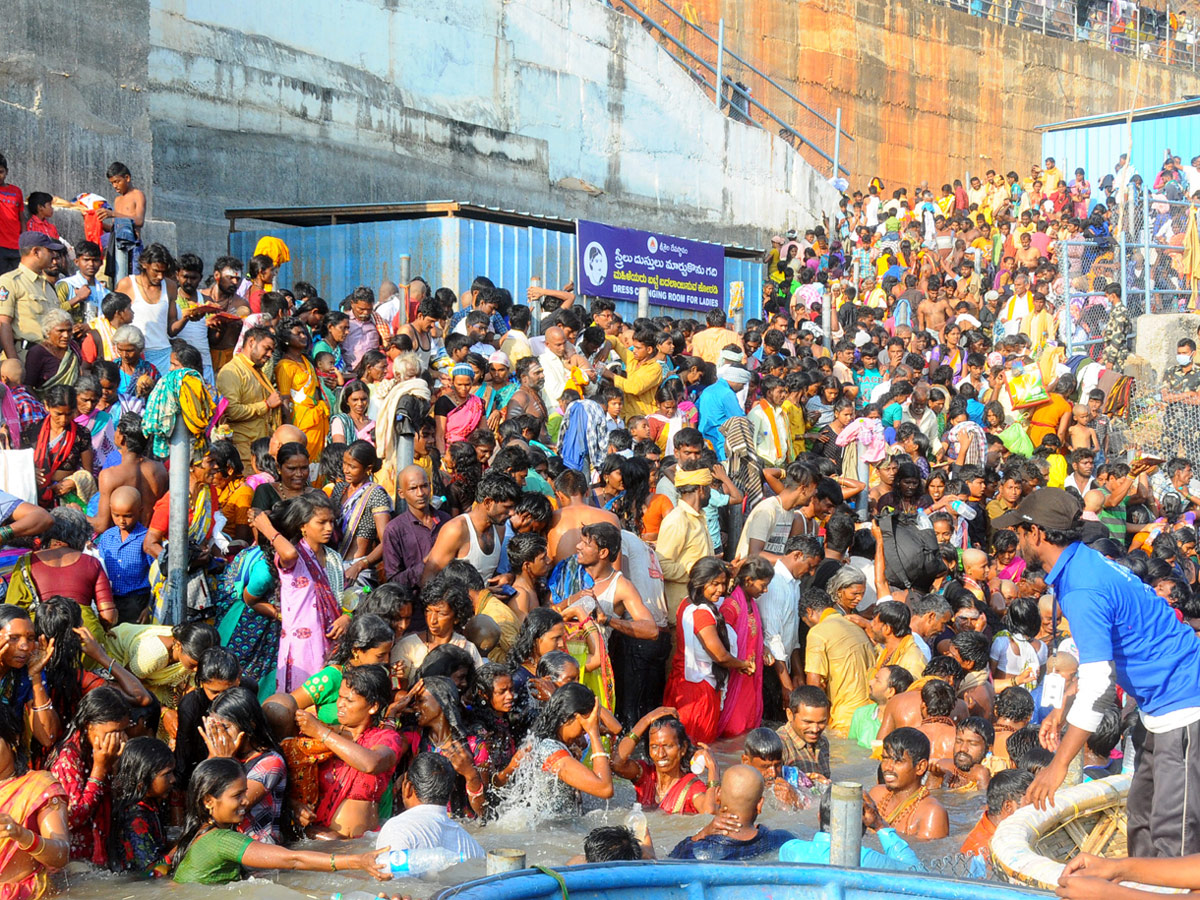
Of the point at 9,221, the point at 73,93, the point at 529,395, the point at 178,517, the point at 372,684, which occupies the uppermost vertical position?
the point at 73,93

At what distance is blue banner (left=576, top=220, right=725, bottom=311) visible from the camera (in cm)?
1458

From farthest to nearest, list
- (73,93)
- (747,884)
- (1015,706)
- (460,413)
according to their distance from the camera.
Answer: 1. (73,93)
2. (460,413)
3. (1015,706)
4. (747,884)

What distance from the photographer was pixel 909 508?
11117mm

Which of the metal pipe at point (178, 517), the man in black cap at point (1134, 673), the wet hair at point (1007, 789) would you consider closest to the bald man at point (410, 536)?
the metal pipe at point (178, 517)

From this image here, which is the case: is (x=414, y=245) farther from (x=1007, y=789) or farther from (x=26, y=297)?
(x=1007, y=789)

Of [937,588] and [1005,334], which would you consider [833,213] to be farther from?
[937,588]

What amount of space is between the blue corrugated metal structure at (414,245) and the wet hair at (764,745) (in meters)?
7.64

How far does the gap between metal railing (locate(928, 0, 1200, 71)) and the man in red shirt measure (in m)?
25.5

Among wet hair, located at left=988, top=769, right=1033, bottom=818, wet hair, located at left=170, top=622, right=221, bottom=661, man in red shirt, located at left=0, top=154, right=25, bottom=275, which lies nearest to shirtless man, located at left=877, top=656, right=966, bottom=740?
wet hair, located at left=988, top=769, right=1033, bottom=818

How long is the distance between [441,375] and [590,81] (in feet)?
34.9

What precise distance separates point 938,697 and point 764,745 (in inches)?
53.3

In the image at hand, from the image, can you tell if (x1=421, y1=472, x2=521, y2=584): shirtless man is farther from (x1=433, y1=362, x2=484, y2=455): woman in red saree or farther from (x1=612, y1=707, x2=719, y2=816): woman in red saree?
(x1=433, y1=362, x2=484, y2=455): woman in red saree

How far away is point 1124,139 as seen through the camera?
27094 millimetres

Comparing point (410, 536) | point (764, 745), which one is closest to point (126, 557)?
point (410, 536)
